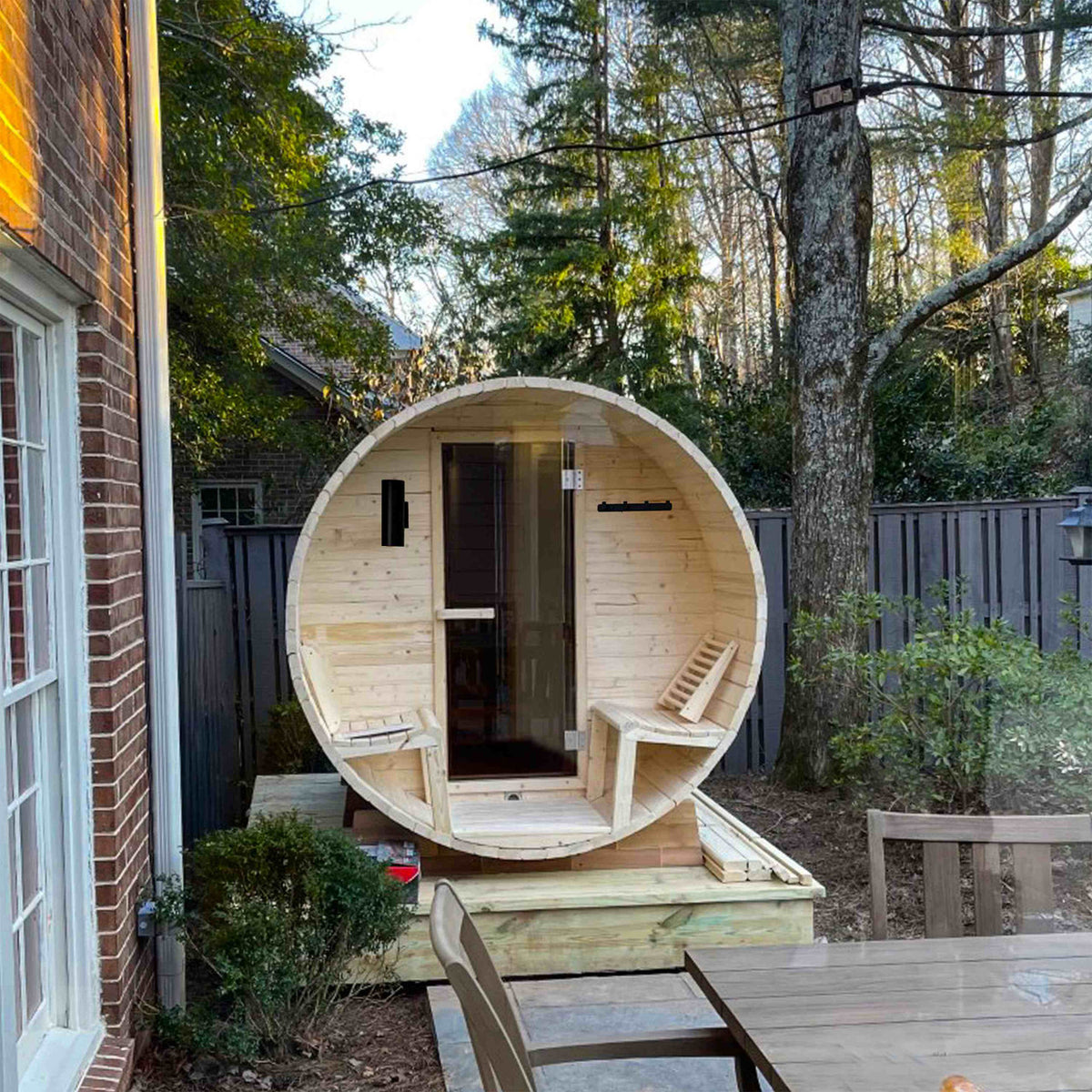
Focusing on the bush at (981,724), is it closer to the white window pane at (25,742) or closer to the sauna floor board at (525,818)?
the sauna floor board at (525,818)

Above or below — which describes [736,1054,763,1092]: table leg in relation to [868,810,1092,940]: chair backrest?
below

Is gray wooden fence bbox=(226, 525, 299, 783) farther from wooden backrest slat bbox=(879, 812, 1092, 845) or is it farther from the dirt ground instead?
wooden backrest slat bbox=(879, 812, 1092, 845)

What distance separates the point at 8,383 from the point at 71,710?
2.84ft

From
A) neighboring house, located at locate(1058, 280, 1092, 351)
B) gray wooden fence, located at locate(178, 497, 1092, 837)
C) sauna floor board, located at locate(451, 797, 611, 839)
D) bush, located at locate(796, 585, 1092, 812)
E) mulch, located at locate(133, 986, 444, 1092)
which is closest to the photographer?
mulch, located at locate(133, 986, 444, 1092)

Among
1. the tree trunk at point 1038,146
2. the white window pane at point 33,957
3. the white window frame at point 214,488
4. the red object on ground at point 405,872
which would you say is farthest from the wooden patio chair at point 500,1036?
the white window frame at point 214,488

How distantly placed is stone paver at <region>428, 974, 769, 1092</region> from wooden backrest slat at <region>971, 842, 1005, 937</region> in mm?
984

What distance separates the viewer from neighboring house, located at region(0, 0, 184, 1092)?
2625mm

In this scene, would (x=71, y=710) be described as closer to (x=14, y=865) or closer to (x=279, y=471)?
(x=14, y=865)

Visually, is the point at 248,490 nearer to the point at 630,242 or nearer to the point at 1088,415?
the point at 630,242

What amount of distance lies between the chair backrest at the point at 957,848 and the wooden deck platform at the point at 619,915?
5.58 feet

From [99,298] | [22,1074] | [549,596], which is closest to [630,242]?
[549,596]

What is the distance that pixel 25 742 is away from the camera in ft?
9.30

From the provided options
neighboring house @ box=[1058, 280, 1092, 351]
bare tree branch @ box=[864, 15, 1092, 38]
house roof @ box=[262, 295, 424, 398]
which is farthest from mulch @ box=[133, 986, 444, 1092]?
neighboring house @ box=[1058, 280, 1092, 351]

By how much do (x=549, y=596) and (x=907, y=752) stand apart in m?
1.68
